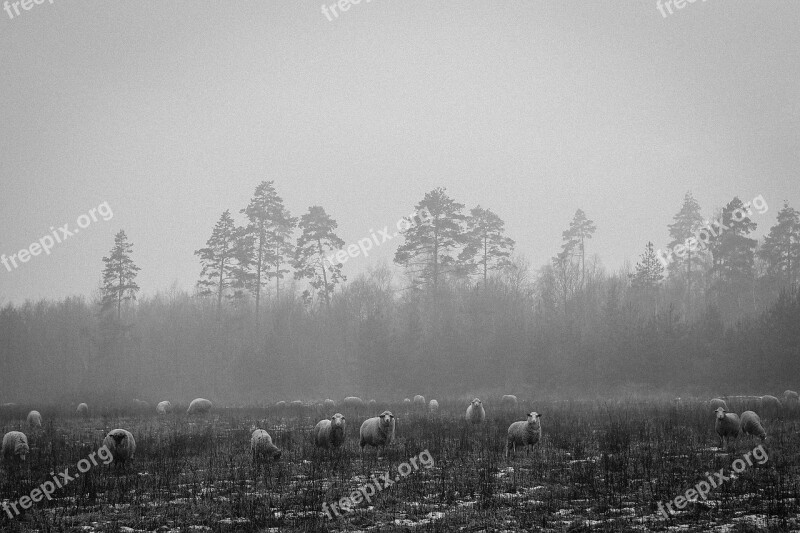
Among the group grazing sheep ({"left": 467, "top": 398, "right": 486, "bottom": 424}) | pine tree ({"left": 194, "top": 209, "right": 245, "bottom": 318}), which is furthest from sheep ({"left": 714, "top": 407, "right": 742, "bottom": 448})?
pine tree ({"left": 194, "top": 209, "right": 245, "bottom": 318})

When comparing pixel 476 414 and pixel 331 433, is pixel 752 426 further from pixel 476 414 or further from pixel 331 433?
pixel 331 433

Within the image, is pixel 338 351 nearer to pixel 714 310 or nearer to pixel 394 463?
pixel 714 310

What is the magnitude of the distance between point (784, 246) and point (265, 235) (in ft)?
163

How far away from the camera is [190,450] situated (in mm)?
16031

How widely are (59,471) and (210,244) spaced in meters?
44.3

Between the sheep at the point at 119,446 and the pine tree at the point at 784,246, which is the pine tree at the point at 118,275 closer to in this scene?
the sheep at the point at 119,446

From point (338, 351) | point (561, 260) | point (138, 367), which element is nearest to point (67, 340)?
→ point (138, 367)

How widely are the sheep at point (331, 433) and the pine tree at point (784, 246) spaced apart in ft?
171

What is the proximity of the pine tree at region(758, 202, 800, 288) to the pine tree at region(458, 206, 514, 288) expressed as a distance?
23.9 meters

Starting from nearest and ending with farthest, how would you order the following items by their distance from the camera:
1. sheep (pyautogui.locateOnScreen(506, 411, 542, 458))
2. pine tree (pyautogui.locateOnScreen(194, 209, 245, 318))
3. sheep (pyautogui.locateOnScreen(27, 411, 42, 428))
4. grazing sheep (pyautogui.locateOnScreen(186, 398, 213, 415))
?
sheep (pyautogui.locateOnScreen(506, 411, 542, 458)), sheep (pyautogui.locateOnScreen(27, 411, 42, 428)), grazing sheep (pyautogui.locateOnScreen(186, 398, 213, 415)), pine tree (pyautogui.locateOnScreen(194, 209, 245, 318))

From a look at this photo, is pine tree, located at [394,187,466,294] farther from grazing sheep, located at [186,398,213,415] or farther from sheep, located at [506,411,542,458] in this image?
sheep, located at [506,411,542,458]

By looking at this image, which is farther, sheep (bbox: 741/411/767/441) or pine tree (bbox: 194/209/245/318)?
pine tree (bbox: 194/209/245/318)

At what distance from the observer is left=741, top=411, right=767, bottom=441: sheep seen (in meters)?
16.7

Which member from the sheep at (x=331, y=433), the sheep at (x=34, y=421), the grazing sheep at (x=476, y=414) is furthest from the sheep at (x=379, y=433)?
the sheep at (x=34, y=421)
